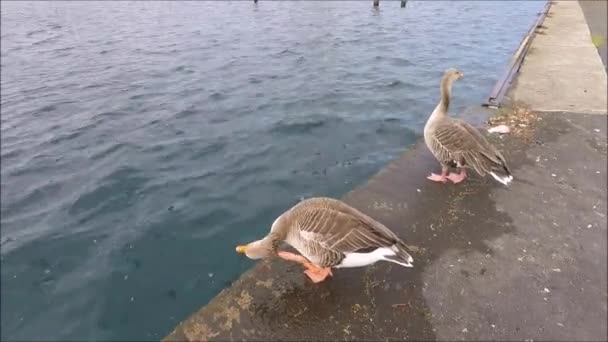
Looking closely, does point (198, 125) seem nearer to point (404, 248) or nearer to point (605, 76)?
point (404, 248)

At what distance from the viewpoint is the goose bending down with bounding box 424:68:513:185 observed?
19.8 feet

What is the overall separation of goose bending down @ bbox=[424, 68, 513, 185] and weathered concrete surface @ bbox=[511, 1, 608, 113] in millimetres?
4049

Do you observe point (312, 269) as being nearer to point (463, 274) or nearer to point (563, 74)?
point (463, 274)

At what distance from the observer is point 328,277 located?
4785 millimetres

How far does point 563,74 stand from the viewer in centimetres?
1154

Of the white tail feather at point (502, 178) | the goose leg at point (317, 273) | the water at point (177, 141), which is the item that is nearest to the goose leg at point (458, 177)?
the white tail feather at point (502, 178)

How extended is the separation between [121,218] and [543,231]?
22.6 ft

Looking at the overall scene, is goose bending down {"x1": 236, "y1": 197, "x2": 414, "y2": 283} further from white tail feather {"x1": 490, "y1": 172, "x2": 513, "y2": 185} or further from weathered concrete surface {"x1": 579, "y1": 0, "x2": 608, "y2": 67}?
weathered concrete surface {"x1": 579, "y1": 0, "x2": 608, "y2": 67}

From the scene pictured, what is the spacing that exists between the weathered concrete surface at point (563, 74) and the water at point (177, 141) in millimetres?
1477

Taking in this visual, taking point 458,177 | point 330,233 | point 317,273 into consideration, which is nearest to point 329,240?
point 330,233

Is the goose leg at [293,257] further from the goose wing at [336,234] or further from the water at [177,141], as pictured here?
the water at [177,141]

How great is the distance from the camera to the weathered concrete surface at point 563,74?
956cm

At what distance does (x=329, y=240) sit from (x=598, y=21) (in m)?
21.2

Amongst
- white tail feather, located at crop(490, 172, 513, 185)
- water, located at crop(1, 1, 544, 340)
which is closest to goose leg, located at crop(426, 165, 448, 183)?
white tail feather, located at crop(490, 172, 513, 185)
